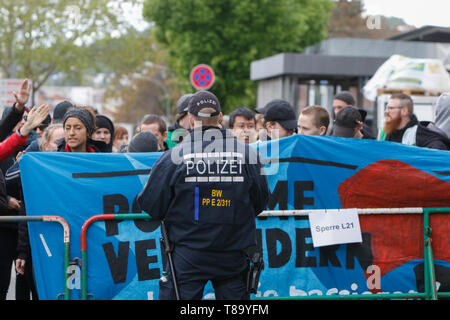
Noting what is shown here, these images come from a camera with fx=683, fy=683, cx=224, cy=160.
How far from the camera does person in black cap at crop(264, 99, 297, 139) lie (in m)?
7.21

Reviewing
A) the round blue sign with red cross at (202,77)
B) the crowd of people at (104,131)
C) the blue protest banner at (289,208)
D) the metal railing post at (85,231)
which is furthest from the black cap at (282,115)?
the round blue sign with red cross at (202,77)

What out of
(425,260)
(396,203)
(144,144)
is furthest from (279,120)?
(425,260)

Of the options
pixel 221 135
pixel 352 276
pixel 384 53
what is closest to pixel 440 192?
pixel 352 276

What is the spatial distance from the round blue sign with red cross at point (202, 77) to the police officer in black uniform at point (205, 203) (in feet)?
40.2

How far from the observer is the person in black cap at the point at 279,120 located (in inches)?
284

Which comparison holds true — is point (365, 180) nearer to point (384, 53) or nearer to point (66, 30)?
point (384, 53)

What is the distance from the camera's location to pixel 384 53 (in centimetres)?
3072

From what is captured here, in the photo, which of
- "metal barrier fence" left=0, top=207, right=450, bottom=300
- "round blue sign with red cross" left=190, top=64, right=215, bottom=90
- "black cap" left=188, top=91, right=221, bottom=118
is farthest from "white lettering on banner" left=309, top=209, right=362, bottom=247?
"round blue sign with red cross" left=190, top=64, right=215, bottom=90

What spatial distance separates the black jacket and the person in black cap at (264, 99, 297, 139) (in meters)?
2.49

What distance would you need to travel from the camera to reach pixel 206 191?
4.62 meters

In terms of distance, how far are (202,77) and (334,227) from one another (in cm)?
1152

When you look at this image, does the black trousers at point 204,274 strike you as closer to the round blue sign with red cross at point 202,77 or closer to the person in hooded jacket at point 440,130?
the person in hooded jacket at point 440,130

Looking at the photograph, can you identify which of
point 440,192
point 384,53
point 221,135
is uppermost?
point 384,53

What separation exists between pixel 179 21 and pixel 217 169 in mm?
29075
